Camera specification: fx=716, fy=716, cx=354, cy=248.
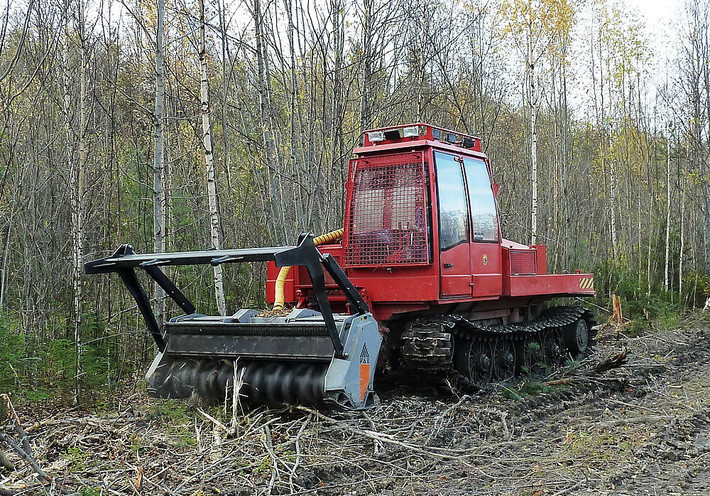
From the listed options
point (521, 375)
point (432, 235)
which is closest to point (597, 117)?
point (521, 375)

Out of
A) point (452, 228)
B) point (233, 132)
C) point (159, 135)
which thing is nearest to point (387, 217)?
point (452, 228)

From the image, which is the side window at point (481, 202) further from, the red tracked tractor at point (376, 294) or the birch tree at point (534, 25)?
the birch tree at point (534, 25)

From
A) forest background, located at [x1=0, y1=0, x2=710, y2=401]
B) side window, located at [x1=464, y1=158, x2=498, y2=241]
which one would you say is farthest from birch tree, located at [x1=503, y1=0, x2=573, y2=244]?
side window, located at [x1=464, y1=158, x2=498, y2=241]

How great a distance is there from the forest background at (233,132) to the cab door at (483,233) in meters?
2.28

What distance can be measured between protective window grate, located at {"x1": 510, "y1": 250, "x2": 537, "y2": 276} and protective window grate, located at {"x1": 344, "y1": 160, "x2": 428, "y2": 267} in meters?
1.67

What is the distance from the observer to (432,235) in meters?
6.80

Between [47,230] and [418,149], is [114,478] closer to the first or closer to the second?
[418,149]

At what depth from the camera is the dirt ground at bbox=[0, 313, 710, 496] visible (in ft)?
14.8

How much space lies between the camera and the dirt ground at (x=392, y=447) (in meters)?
4.52

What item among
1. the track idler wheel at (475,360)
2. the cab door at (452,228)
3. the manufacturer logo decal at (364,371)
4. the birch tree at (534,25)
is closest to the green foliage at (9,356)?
the manufacturer logo decal at (364,371)

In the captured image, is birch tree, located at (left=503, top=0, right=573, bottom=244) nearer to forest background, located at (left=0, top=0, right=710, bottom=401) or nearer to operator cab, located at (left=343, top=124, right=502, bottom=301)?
forest background, located at (left=0, top=0, right=710, bottom=401)

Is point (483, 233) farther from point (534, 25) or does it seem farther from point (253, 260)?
point (534, 25)

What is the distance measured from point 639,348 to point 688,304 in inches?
315

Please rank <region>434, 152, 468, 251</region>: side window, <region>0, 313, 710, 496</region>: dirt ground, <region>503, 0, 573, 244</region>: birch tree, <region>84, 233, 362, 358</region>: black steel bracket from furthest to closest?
<region>503, 0, 573, 244</region>: birch tree
<region>434, 152, 468, 251</region>: side window
<region>84, 233, 362, 358</region>: black steel bracket
<region>0, 313, 710, 496</region>: dirt ground
